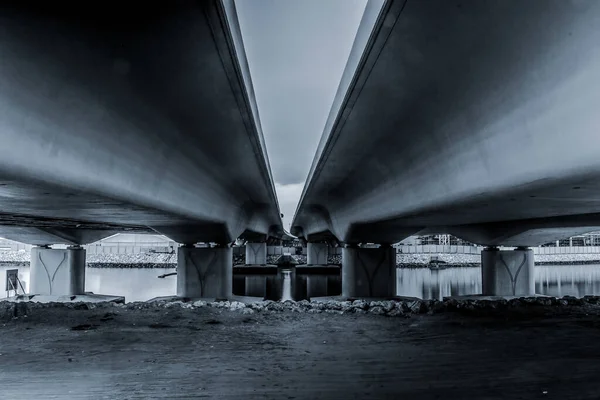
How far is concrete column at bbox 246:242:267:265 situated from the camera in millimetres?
71625

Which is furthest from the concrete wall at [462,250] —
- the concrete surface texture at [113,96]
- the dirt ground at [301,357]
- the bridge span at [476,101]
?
the concrete surface texture at [113,96]

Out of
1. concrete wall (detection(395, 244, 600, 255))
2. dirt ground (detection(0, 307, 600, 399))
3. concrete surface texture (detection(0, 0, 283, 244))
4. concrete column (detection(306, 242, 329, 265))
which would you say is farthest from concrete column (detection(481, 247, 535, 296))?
concrete wall (detection(395, 244, 600, 255))

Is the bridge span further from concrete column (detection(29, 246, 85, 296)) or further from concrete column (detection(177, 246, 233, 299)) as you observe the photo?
concrete column (detection(29, 246, 85, 296))

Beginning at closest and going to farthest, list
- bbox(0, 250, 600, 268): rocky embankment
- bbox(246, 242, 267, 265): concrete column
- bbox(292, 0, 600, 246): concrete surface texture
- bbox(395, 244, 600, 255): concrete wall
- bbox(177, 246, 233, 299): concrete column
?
bbox(292, 0, 600, 246): concrete surface texture, bbox(177, 246, 233, 299): concrete column, bbox(246, 242, 267, 265): concrete column, bbox(0, 250, 600, 268): rocky embankment, bbox(395, 244, 600, 255): concrete wall

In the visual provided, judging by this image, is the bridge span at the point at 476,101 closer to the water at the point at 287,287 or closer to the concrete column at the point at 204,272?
the concrete column at the point at 204,272

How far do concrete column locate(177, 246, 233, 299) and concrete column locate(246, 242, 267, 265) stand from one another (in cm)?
4459

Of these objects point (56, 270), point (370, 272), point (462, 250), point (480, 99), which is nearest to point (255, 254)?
point (462, 250)

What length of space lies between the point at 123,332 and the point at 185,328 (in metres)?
A: 1.31

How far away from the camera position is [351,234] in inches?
1009


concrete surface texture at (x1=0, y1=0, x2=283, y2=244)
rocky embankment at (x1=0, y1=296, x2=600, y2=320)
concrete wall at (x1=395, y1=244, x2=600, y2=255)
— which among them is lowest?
rocky embankment at (x1=0, y1=296, x2=600, y2=320)

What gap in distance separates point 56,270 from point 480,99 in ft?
109

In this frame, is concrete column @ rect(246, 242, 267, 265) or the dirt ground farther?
concrete column @ rect(246, 242, 267, 265)

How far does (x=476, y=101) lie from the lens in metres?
7.52

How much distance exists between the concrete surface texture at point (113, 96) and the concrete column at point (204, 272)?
1496cm
